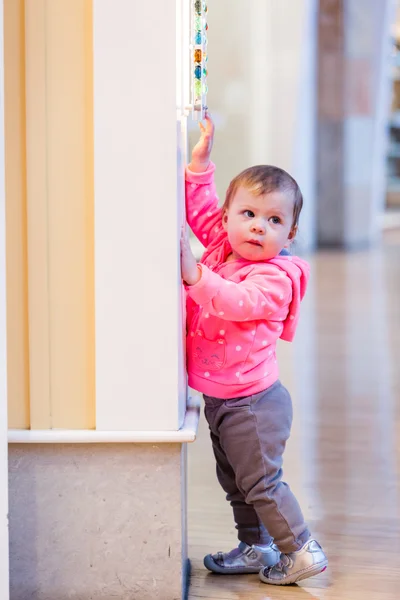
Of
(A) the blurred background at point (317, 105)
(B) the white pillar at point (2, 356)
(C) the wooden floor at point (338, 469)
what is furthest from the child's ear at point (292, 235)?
(A) the blurred background at point (317, 105)

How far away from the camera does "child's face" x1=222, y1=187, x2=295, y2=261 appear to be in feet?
5.77

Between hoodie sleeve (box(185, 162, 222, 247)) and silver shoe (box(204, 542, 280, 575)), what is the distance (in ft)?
2.08

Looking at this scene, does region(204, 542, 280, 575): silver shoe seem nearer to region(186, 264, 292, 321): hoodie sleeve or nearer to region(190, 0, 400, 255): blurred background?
region(186, 264, 292, 321): hoodie sleeve

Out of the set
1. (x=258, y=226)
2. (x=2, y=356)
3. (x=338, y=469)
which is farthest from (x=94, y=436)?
(x=338, y=469)

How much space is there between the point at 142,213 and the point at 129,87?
0.70 ft

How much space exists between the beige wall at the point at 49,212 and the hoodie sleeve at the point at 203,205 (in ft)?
0.84

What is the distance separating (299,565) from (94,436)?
1.65 feet

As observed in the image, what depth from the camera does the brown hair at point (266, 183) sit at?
5.77ft

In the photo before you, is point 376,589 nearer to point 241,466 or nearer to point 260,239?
point 241,466

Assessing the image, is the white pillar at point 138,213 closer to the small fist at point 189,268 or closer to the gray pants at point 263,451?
the small fist at point 189,268

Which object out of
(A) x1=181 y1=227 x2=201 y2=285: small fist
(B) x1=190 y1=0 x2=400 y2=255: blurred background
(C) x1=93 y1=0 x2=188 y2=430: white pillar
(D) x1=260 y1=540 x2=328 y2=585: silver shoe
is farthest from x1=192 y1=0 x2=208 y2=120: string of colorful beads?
(B) x1=190 y1=0 x2=400 y2=255: blurred background

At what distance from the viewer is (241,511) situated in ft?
6.53

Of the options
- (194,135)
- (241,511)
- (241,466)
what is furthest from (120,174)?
(194,135)

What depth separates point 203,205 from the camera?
189 centimetres
